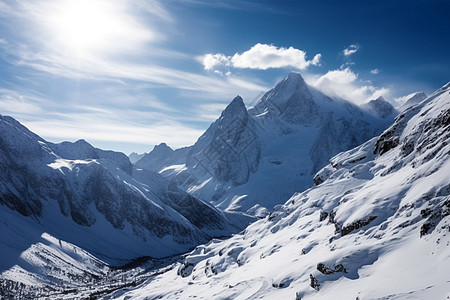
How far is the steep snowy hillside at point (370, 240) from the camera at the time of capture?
34281 mm

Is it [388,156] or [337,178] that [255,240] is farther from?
[388,156]

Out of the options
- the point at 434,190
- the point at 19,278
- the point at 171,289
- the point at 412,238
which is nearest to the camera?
the point at 412,238

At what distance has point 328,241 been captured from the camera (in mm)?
54594

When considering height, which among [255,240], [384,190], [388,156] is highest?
[388,156]

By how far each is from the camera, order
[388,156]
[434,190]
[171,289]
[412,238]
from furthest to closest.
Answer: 1. [171,289]
2. [388,156]
3. [434,190]
4. [412,238]

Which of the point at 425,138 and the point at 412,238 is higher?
the point at 425,138

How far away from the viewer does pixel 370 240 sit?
44.4 metres

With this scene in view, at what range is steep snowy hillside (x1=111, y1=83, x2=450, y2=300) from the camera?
34.3 meters

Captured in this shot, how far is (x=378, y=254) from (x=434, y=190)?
1099 centimetres

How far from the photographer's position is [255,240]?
92750 mm

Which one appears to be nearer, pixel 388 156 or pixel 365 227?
pixel 365 227

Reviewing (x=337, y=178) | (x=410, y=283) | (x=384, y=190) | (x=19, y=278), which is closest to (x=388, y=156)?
(x=337, y=178)

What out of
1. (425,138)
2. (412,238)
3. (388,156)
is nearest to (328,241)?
(412,238)

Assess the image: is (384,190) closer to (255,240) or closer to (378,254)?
(378,254)
